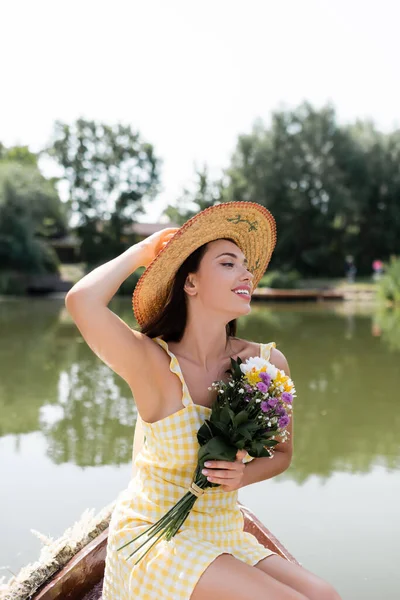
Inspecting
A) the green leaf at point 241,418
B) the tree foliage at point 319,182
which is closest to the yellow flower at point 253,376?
Result: the green leaf at point 241,418

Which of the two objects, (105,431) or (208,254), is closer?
(208,254)

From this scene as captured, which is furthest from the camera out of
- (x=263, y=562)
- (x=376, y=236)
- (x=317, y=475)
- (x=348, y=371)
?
(x=376, y=236)

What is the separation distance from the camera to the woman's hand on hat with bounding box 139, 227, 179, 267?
6.79 ft

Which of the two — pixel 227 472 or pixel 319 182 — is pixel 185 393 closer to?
pixel 227 472

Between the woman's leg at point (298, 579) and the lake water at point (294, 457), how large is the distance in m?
1.37

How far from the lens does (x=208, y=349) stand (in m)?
2.10

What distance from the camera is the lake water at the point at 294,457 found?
3512 millimetres

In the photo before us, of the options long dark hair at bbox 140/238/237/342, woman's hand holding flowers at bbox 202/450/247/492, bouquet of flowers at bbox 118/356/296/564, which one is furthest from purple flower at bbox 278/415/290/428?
long dark hair at bbox 140/238/237/342

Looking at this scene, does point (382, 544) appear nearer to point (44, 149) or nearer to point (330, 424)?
point (330, 424)

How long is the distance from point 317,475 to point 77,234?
3196 centimetres

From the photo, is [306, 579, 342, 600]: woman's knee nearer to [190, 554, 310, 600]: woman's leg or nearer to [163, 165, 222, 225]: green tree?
[190, 554, 310, 600]: woman's leg

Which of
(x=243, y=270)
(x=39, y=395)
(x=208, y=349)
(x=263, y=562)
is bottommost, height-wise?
(x=39, y=395)

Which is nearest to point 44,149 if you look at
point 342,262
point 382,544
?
point 342,262

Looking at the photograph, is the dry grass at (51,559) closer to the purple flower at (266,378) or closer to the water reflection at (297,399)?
the purple flower at (266,378)
